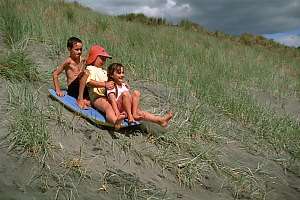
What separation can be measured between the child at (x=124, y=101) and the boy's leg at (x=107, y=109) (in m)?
0.07

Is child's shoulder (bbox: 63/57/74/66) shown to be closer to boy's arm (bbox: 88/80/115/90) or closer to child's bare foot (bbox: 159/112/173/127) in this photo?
boy's arm (bbox: 88/80/115/90)

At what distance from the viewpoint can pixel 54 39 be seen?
820 centimetres

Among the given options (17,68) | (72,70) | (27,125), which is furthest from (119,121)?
(17,68)

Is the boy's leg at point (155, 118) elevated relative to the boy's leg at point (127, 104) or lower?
lower

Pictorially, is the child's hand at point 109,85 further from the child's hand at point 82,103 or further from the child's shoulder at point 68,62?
the child's shoulder at point 68,62

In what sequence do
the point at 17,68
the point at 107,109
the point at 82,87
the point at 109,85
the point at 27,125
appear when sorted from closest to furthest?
the point at 27,125 < the point at 107,109 < the point at 109,85 < the point at 82,87 < the point at 17,68

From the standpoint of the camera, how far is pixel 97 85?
222 inches

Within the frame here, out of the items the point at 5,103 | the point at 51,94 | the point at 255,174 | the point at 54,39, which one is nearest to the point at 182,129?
the point at 255,174

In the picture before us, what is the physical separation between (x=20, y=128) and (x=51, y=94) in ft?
3.86

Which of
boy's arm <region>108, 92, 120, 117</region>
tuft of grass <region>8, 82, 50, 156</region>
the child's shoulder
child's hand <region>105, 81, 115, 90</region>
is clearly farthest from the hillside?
child's hand <region>105, 81, 115, 90</region>

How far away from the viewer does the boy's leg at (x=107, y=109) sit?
5.22 m

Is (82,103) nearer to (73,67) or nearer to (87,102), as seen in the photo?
(87,102)

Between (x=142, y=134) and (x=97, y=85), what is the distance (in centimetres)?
80

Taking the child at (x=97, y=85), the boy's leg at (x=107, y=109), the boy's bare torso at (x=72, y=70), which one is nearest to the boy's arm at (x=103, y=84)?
the child at (x=97, y=85)
